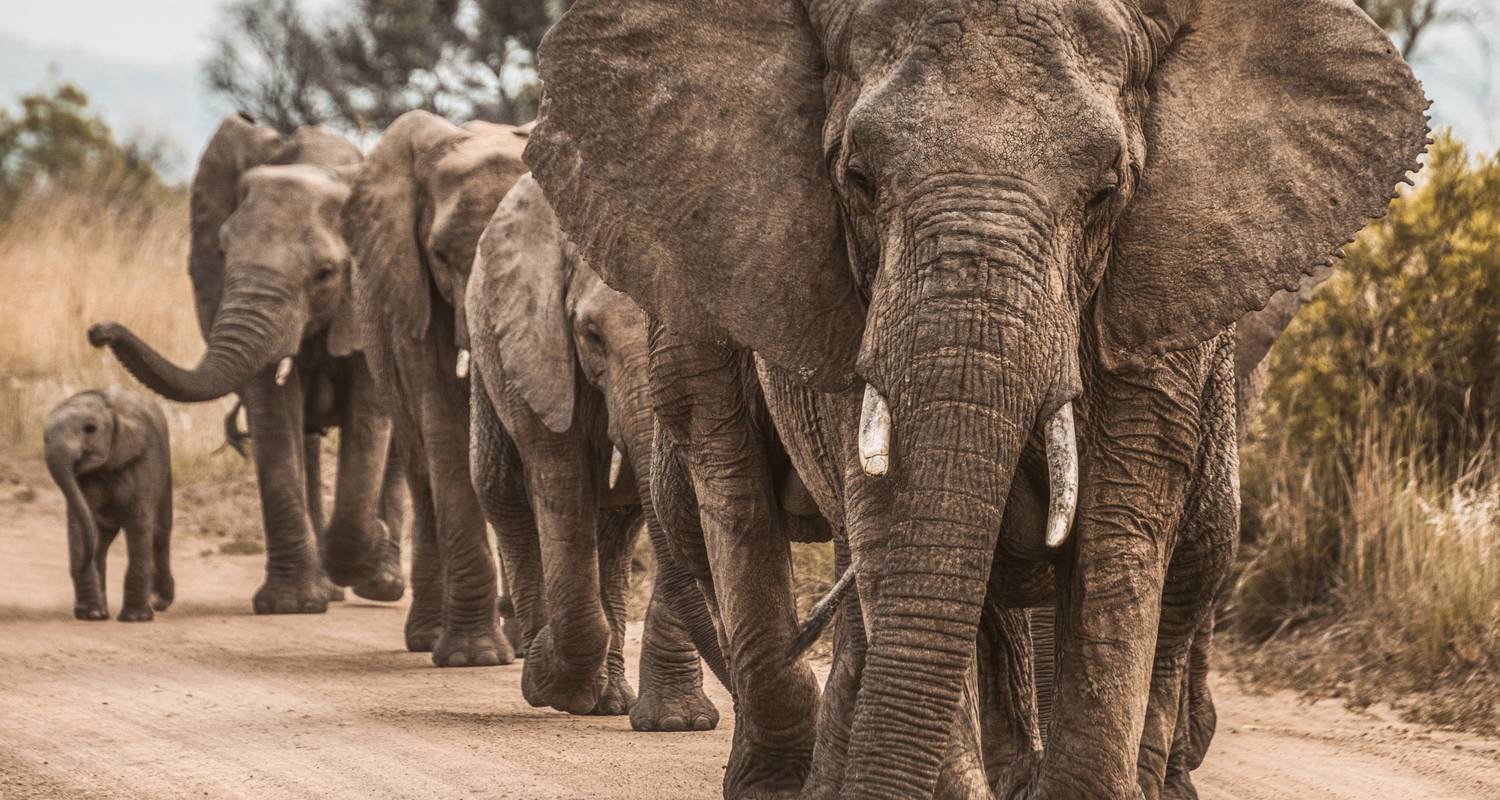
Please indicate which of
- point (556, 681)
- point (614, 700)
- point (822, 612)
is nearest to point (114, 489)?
point (614, 700)

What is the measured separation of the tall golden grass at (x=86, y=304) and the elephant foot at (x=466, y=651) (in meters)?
5.56

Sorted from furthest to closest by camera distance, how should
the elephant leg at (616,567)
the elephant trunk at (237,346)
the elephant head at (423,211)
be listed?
the elephant trunk at (237,346) < the elephant head at (423,211) < the elephant leg at (616,567)

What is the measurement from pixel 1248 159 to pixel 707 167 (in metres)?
1.02

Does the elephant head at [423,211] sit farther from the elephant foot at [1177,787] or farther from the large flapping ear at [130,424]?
the elephant foot at [1177,787]

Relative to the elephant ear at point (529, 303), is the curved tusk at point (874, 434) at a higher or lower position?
lower

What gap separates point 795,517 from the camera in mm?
5621

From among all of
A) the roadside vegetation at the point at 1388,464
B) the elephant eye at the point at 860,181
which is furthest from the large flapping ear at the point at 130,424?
the elephant eye at the point at 860,181

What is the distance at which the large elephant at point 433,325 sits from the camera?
8.95 m

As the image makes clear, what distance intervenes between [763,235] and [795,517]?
1288 mm

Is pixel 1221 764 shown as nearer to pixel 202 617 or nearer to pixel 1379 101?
pixel 1379 101

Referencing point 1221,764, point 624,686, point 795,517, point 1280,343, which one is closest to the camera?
point 795,517

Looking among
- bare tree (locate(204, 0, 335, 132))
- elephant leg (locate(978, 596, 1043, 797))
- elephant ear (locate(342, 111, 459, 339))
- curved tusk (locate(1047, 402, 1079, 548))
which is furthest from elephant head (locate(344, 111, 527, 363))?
bare tree (locate(204, 0, 335, 132))

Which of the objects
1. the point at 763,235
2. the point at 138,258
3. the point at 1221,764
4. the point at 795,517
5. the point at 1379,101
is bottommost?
the point at 1221,764

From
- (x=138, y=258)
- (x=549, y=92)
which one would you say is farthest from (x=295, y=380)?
(x=138, y=258)
